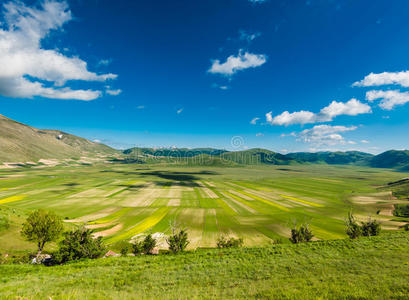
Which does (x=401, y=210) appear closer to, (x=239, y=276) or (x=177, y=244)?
(x=239, y=276)

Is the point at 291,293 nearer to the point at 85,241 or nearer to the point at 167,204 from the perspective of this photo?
the point at 85,241

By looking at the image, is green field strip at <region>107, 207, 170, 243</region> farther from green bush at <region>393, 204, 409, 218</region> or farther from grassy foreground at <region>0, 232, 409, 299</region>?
green bush at <region>393, 204, 409, 218</region>

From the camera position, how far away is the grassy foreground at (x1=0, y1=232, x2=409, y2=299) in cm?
1413

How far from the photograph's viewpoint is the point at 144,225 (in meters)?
53.5

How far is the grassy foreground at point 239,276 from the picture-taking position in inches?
556

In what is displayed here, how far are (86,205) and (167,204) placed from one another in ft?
119

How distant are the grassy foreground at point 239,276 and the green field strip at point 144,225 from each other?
66.8 ft

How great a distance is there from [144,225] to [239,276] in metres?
43.5

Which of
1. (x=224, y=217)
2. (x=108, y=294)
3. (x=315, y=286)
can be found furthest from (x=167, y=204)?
(x=315, y=286)

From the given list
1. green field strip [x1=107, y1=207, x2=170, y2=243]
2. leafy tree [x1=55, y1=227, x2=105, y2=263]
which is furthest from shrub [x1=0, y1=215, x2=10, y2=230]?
green field strip [x1=107, y1=207, x2=170, y2=243]

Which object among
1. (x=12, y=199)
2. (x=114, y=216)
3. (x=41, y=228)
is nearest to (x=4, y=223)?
(x=41, y=228)

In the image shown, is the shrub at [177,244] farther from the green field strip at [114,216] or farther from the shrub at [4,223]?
the shrub at [4,223]

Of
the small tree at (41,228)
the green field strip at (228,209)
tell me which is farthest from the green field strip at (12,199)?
the green field strip at (228,209)

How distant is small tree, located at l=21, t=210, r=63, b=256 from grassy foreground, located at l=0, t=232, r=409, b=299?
31.8ft
